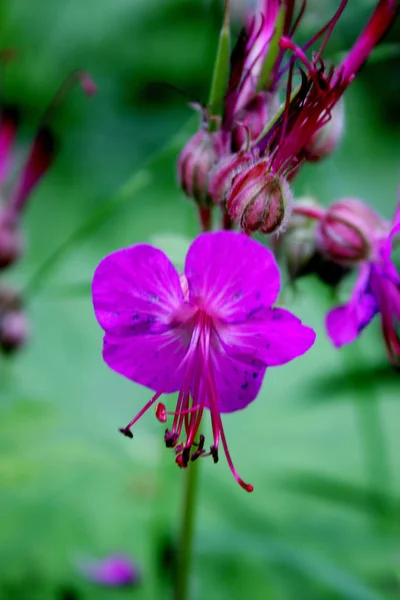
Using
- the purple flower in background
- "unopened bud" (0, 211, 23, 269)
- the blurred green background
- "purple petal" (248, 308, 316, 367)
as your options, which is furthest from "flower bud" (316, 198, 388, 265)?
the purple flower in background

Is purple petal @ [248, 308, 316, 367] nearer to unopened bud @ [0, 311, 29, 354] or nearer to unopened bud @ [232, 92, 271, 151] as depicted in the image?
unopened bud @ [232, 92, 271, 151]

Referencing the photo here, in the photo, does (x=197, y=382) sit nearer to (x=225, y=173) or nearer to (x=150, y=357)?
(x=150, y=357)

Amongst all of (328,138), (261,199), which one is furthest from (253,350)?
(328,138)

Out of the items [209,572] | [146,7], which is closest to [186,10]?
[146,7]

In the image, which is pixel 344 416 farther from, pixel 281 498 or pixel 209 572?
pixel 209 572

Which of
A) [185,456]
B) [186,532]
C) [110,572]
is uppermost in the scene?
[185,456]

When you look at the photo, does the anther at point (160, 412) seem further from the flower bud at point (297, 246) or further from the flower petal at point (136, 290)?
the flower bud at point (297, 246)
